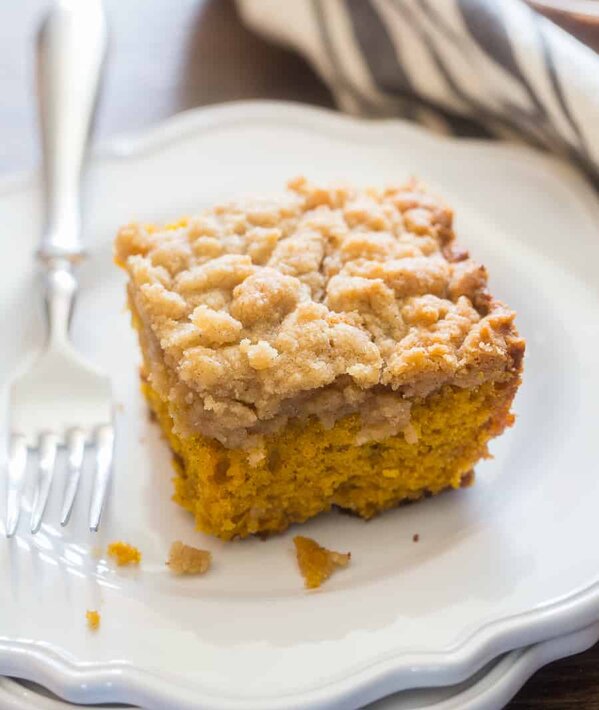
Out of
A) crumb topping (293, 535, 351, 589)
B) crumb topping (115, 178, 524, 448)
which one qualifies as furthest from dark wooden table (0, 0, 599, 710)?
crumb topping (293, 535, 351, 589)

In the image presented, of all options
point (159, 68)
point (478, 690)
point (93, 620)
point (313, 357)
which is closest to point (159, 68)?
point (159, 68)

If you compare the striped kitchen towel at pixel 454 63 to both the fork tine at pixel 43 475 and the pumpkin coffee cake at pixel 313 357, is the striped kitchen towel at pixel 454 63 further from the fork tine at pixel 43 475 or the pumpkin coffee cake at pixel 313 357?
the fork tine at pixel 43 475

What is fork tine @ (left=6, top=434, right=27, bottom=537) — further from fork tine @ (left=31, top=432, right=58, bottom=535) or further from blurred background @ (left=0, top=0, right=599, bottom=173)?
blurred background @ (left=0, top=0, right=599, bottom=173)

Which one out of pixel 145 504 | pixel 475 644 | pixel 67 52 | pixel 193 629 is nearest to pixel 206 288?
pixel 145 504

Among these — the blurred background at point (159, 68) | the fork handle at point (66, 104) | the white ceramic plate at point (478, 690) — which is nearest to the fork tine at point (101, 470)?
the white ceramic plate at point (478, 690)

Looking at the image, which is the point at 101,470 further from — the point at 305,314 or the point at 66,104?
the point at 66,104

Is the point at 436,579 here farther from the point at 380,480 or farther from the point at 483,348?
the point at 483,348
